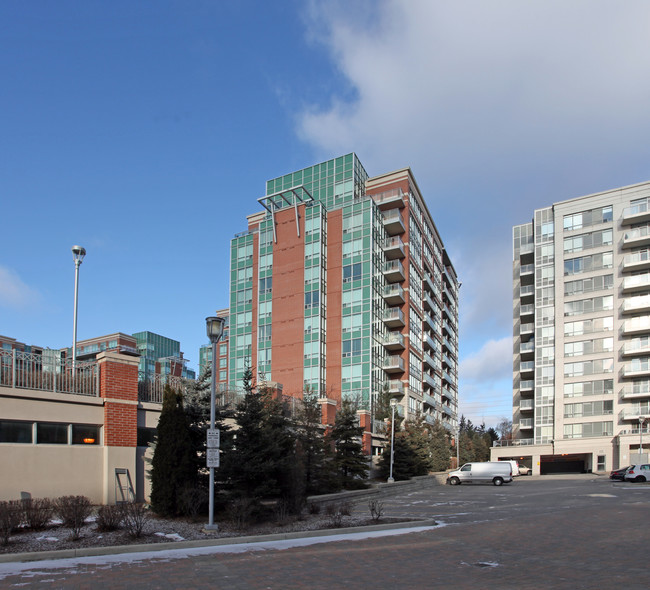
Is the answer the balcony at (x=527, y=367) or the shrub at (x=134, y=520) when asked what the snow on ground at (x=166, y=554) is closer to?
the shrub at (x=134, y=520)

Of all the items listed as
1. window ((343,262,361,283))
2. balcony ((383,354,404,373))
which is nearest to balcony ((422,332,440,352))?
balcony ((383,354,404,373))

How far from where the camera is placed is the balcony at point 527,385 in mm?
79944

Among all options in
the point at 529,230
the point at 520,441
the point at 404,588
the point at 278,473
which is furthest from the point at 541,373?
the point at 404,588

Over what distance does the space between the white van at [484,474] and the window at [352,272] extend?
25.9 meters

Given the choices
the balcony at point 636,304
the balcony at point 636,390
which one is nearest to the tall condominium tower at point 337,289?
the balcony at point 636,390

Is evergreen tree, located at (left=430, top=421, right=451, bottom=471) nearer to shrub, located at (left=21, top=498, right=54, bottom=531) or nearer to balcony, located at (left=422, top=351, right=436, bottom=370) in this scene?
balcony, located at (left=422, top=351, right=436, bottom=370)

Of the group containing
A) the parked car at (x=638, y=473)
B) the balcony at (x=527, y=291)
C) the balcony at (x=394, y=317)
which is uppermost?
the balcony at (x=527, y=291)

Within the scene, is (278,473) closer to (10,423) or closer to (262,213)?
(10,423)

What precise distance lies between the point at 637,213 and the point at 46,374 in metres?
71.4

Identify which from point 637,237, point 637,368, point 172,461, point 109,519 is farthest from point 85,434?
point 637,237

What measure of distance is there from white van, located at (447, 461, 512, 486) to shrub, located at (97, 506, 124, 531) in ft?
112

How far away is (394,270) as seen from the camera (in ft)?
211

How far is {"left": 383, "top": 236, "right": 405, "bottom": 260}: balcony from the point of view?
65706 millimetres

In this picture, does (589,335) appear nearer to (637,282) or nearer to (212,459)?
(637,282)
